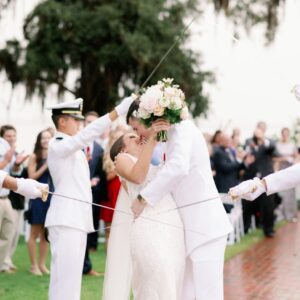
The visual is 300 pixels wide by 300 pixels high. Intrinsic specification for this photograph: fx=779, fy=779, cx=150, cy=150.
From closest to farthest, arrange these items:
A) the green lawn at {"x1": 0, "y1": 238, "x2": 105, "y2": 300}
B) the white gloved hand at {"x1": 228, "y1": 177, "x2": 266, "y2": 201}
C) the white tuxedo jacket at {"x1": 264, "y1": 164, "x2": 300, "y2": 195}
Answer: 1. the white gloved hand at {"x1": 228, "y1": 177, "x2": 266, "y2": 201}
2. the white tuxedo jacket at {"x1": 264, "y1": 164, "x2": 300, "y2": 195}
3. the green lawn at {"x1": 0, "y1": 238, "x2": 105, "y2": 300}

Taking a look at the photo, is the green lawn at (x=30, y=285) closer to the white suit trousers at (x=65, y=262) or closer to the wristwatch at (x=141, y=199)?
the white suit trousers at (x=65, y=262)

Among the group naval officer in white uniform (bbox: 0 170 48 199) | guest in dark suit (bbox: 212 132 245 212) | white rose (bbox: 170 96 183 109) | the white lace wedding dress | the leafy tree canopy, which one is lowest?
the white lace wedding dress

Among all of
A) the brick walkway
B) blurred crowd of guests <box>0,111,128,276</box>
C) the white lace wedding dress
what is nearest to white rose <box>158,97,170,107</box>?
the white lace wedding dress

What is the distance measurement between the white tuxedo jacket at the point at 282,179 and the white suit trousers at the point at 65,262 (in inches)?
72.6

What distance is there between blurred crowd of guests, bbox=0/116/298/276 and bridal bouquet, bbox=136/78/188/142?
100 inches

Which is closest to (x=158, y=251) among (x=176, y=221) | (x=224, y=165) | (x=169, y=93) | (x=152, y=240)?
(x=152, y=240)

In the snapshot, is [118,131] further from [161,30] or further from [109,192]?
[161,30]

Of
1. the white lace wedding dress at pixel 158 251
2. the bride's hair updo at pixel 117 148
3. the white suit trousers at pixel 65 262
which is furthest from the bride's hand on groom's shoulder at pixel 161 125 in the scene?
the white suit trousers at pixel 65 262

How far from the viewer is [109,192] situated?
428 inches

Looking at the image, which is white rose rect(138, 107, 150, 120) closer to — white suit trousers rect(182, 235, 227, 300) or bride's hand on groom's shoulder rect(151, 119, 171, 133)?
bride's hand on groom's shoulder rect(151, 119, 171, 133)

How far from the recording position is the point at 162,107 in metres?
5.10

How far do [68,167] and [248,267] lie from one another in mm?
4142

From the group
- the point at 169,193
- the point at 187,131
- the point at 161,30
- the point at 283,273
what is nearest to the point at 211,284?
the point at 169,193

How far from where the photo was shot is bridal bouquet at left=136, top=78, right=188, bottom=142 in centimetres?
511
